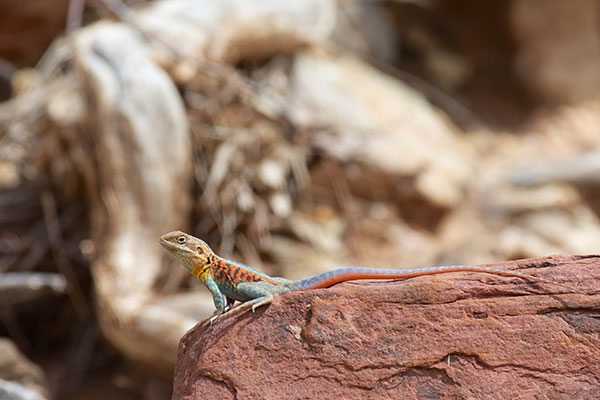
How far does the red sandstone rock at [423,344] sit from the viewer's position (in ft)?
9.37

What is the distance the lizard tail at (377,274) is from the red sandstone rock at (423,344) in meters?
0.04

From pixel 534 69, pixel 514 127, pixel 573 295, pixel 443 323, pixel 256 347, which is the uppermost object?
pixel 534 69

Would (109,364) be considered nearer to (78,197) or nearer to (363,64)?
(78,197)

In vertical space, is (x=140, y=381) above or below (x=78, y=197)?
below

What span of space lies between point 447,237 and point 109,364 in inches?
189

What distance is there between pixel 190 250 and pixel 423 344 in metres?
1.28

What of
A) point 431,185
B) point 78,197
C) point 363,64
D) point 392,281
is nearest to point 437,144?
point 431,185

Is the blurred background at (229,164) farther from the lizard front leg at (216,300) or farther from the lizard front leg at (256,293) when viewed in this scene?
the lizard front leg at (256,293)

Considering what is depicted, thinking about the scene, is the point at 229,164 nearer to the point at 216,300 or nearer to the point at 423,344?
the point at 216,300

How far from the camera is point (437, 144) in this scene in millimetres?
10055

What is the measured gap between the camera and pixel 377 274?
3119 millimetres

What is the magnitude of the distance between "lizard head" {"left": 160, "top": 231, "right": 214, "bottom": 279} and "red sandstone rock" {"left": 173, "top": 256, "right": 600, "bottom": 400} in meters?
0.49

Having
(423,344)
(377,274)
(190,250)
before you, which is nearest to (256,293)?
(190,250)

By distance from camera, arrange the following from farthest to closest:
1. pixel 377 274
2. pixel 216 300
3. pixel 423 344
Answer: pixel 216 300, pixel 377 274, pixel 423 344
